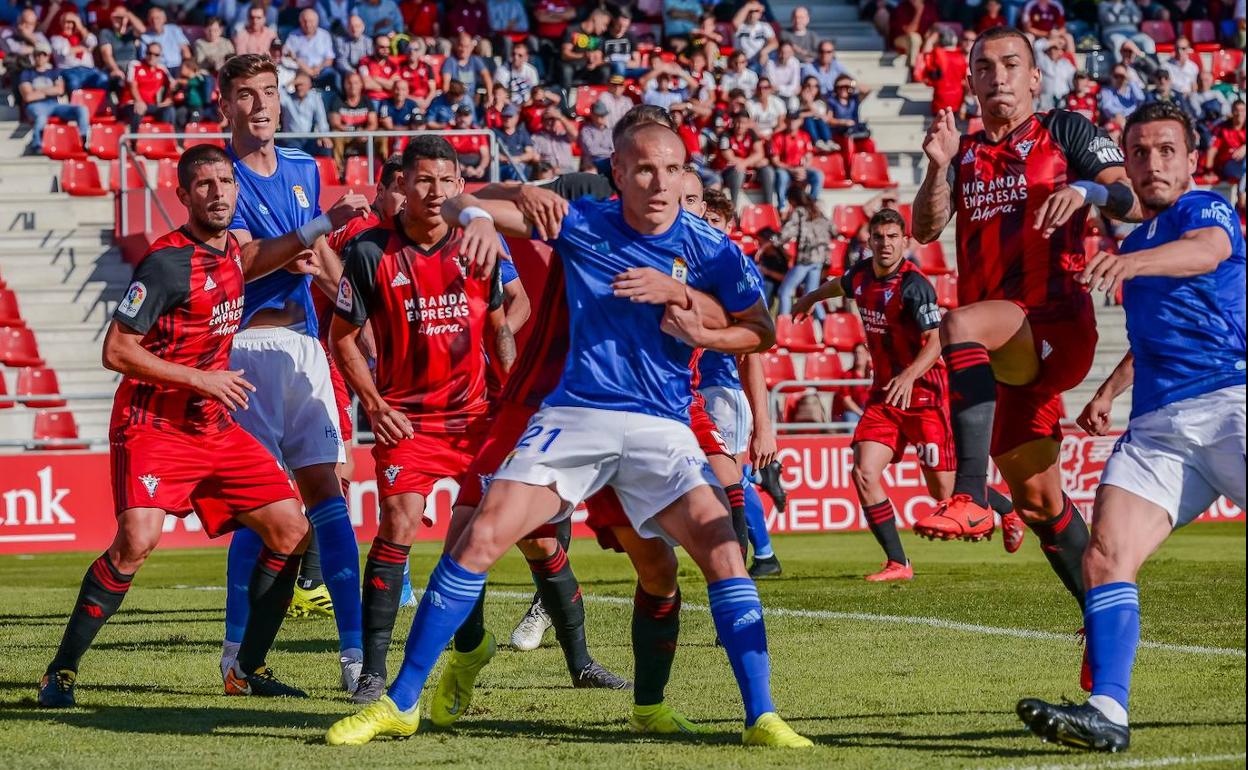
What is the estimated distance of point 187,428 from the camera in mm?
7129

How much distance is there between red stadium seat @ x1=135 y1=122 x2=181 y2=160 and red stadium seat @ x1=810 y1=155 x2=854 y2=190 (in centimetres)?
886

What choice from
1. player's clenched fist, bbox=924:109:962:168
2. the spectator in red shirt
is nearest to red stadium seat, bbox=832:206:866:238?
the spectator in red shirt

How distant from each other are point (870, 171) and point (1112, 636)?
1913cm

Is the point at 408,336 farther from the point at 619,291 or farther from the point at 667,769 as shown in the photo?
the point at 667,769

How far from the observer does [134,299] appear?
693 cm

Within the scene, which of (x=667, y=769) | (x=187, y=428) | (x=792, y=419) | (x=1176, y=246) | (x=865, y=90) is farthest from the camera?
(x=865, y=90)

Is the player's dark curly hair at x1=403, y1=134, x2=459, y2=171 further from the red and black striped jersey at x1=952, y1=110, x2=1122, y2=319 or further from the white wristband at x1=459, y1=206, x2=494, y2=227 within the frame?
the red and black striped jersey at x1=952, y1=110, x2=1122, y2=319

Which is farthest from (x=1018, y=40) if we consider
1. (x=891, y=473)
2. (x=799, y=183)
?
(x=799, y=183)

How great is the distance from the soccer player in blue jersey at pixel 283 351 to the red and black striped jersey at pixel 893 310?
4.83m

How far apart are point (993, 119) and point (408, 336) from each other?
9.48 ft

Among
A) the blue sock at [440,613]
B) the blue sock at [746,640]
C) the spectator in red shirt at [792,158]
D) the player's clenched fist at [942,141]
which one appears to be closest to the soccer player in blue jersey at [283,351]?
the blue sock at [440,613]

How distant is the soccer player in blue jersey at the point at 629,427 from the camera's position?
19.1ft

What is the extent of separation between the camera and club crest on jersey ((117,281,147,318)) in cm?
693

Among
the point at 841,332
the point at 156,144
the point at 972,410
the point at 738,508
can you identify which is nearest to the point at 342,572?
the point at 738,508
